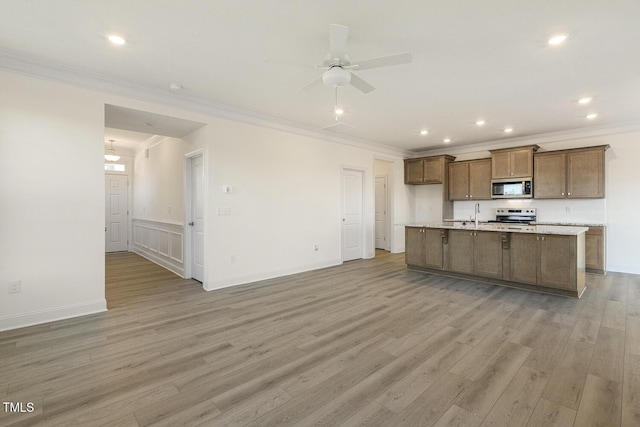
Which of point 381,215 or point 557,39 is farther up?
point 557,39

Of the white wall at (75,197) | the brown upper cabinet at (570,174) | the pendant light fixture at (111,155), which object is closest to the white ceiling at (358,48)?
the white wall at (75,197)

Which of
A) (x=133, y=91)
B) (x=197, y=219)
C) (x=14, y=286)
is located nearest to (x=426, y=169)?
(x=197, y=219)

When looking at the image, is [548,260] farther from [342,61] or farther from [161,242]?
[161,242]

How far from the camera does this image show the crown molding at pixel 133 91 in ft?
9.94

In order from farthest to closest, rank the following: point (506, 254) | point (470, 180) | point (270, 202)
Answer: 1. point (470, 180)
2. point (270, 202)
3. point (506, 254)

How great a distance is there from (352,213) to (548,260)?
3731 mm

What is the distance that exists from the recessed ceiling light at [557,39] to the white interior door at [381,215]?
5.71 meters

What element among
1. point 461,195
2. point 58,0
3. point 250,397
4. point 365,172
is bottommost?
point 250,397

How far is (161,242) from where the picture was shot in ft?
21.2

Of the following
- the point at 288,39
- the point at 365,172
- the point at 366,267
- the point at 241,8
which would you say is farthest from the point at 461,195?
the point at 241,8

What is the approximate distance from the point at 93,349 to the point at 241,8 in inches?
125

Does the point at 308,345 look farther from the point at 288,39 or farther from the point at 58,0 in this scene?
the point at 58,0

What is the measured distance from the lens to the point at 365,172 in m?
6.98

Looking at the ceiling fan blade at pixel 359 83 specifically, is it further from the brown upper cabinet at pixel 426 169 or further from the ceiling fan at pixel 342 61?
the brown upper cabinet at pixel 426 169
